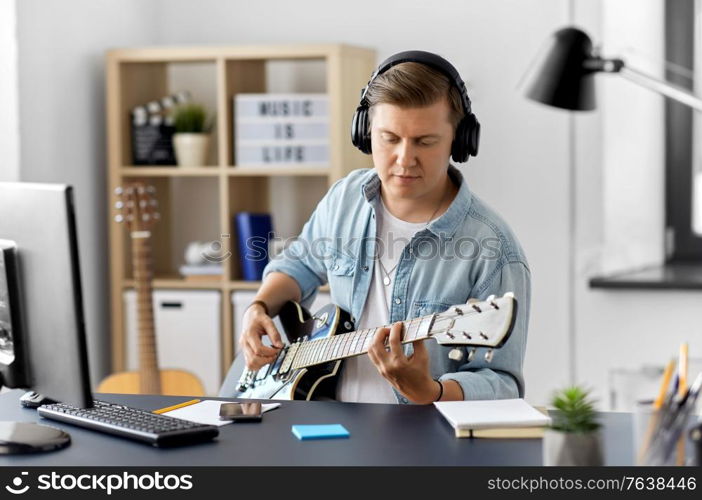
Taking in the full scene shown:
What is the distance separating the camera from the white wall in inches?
118

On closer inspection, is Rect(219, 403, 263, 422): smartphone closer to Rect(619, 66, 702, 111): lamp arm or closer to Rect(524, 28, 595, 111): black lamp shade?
Rect(619, 66, 702, 111): lamp arm

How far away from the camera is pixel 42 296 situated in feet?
4.32

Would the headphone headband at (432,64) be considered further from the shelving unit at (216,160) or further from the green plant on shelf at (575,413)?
the shelving unit at (216,160)

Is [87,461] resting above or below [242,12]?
below

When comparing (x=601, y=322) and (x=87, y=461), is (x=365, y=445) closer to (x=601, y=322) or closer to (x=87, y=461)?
(x=87, y=461)

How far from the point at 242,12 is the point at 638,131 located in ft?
4.95

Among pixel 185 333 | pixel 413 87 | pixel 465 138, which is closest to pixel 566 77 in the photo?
pixel 465 138

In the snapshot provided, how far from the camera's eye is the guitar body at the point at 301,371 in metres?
1.72

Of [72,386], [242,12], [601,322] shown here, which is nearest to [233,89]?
[242,12]

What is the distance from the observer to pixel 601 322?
3369mm

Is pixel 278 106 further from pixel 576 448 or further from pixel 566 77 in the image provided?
pixel 576 448

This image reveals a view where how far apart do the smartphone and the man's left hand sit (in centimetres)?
20
